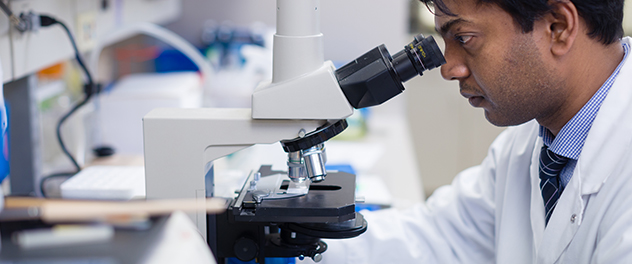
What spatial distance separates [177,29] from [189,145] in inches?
78.5

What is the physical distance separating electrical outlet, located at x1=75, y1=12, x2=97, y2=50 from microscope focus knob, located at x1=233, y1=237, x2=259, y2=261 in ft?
3.23

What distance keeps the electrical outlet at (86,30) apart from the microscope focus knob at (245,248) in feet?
3.23

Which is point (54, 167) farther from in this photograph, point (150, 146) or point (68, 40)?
point (150, 146)

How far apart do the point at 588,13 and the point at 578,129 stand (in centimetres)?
22

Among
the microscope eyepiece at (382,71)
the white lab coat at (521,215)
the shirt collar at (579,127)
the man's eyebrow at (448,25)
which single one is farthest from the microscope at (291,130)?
the shirt collar at (579,127)

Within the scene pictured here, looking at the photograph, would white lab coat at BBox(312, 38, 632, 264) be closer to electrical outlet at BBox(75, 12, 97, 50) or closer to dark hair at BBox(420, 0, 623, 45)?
dark hair at BBox(420, 0, 623, 45)

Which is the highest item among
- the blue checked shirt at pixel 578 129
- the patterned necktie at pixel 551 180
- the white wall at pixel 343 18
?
the white wall at pixel 343 18

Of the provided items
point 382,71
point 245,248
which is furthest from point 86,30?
point 382,71

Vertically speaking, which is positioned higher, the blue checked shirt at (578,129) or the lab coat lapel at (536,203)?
the blue checked shirt at (578,129)

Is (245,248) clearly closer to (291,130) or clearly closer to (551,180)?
(291,130)

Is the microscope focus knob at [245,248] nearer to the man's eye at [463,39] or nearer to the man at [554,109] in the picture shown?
the man at [554,109]

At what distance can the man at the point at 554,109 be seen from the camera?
0.92 meters

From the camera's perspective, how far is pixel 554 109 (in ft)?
3.42

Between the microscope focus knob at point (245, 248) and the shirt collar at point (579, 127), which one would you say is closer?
the microscope focus knob at point (245, 248)
